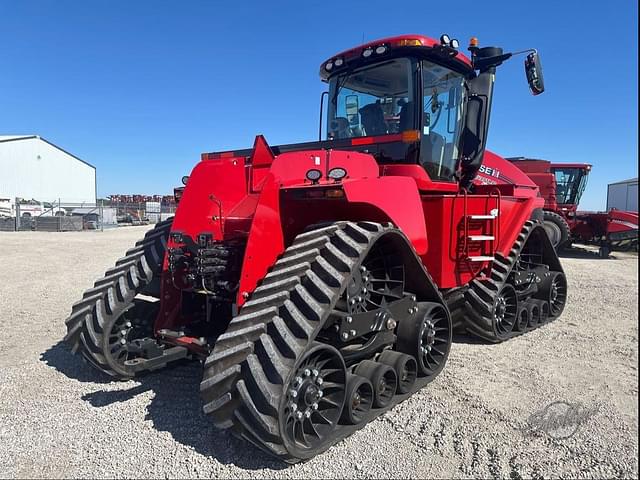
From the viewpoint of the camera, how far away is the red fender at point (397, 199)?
149 inches

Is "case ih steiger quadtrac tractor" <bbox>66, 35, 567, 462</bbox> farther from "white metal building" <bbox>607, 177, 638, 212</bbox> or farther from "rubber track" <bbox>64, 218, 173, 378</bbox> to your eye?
"white metal building" <bbox>607, 177, 638, 212</bbox>

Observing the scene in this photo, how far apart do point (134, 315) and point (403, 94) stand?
3.56 metres

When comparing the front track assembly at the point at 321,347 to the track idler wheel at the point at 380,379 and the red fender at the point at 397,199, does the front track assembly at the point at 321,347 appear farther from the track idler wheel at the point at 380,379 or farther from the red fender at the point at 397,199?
the red fender at the point at 397,199

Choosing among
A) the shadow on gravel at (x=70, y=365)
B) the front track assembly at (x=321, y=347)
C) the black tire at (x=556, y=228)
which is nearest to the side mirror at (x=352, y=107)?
the front track assembly at (x=321, y=347)

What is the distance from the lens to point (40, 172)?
47.2 m

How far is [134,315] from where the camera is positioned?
450 centimetres

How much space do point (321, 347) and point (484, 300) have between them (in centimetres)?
324

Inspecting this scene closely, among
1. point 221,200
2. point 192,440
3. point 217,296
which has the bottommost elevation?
point 192,440

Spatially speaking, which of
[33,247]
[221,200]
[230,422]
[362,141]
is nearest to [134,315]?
[221,200]

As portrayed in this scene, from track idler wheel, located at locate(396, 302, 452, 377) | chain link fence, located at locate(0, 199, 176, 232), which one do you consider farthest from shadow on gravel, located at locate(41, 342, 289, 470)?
chain link fence, located at locate(0, 199, 176, 232)

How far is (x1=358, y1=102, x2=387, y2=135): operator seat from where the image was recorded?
5.22m

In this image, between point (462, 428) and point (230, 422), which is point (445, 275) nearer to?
point (462, 428)

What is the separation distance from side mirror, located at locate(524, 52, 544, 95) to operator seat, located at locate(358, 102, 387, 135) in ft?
5.71

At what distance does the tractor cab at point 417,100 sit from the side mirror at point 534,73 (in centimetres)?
1
